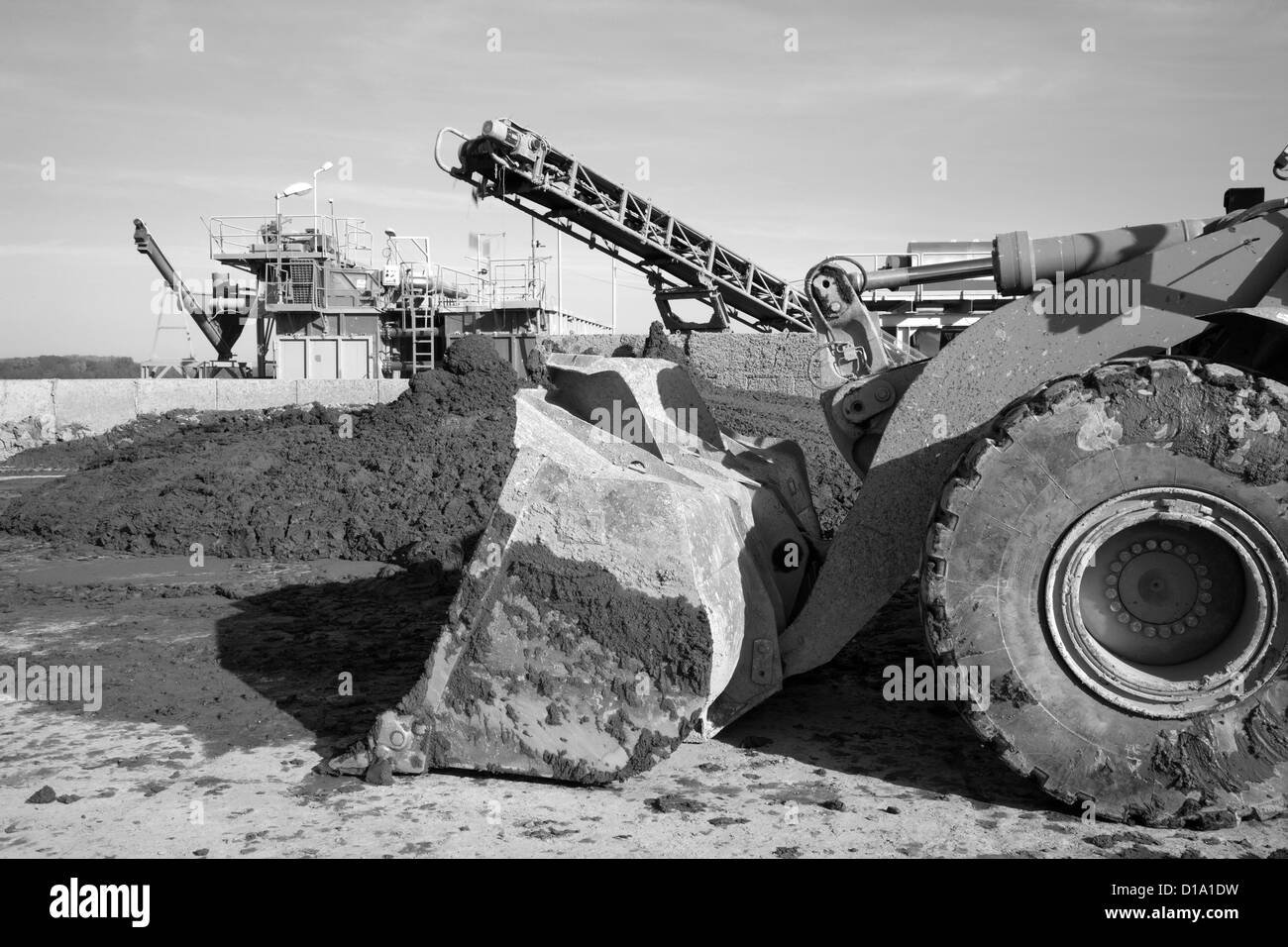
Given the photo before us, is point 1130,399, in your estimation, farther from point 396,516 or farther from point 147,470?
point 147,470

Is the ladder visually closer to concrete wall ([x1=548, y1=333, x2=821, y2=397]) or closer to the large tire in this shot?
concrete wall ([x1=548, y1=333, x2=821, y2=397])

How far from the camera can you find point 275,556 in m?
7.72

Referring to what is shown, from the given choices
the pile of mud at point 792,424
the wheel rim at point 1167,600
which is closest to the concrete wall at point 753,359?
the pile of mud at point 792,424

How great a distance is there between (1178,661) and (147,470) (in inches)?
351

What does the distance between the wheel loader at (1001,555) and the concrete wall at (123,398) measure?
1288 cm

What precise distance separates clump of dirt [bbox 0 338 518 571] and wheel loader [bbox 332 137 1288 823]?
345cm

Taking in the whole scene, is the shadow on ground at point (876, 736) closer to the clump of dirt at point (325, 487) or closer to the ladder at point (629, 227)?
the clump of dirt at point (325, 487)

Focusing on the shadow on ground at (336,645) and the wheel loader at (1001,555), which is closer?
the wheel loader at (1001,555)

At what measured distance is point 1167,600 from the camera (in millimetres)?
3246

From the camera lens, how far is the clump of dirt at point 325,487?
782 cm

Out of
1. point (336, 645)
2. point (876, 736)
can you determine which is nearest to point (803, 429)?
point (336, 645)

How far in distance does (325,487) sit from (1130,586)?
673 centimetres
